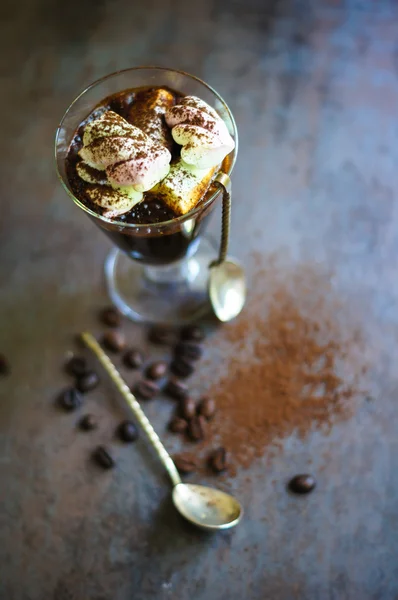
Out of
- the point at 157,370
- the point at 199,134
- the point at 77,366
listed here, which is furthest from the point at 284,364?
the point at 199,134

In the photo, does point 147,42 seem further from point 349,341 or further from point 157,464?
point 157,464

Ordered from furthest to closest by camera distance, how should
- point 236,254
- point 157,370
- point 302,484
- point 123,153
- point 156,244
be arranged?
point 236,254
point 157,370
point 302,484
point 156,244
point 123,153

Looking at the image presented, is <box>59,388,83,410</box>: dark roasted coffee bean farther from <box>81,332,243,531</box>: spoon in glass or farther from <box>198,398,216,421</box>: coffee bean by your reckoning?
<box>198,398,216,421</box>: coffee bean

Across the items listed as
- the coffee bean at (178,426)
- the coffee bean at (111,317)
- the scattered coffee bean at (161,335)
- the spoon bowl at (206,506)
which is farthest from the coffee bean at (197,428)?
the coffee bean at (111,317)

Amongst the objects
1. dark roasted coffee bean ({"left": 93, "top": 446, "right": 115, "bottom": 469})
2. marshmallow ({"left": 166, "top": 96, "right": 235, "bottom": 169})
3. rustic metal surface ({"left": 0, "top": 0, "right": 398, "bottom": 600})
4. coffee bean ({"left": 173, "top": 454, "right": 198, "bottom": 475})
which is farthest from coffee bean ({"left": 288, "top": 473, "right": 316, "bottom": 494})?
marshmallow ({"left": 166, "top": 96, "right": 235, "bottom": 169})

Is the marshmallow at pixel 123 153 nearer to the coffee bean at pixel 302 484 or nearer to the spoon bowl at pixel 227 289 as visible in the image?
the spoon bowl at pixel 227 289

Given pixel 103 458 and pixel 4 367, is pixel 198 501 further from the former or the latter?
pixel 4 367

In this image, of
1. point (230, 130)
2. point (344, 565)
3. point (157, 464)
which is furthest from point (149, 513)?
point (230, 130)
